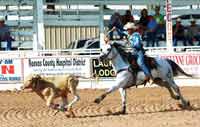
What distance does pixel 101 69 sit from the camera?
873 inches

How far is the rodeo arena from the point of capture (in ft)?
45.8

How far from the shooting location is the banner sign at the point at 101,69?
22.1 metres

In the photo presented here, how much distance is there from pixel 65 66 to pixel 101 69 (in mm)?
1226

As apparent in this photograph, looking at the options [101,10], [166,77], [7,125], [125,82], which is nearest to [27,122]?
[7,125]

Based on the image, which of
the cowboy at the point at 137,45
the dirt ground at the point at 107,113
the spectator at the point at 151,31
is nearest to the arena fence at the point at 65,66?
the dirt ground at the point at 107,113

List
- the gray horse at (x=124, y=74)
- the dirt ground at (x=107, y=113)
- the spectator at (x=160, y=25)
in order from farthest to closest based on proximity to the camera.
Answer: the spectator at (x=160, y=25) < the gray horse at (x=124, y=74) < the dirt ground at (x=107, y=113)

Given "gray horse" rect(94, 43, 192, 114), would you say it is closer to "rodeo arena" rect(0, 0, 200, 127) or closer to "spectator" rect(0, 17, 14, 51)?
"rodeo arena" rect(0, 0, 200, 127)

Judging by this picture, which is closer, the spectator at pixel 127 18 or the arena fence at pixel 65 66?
the arena fence at pixel 65 66

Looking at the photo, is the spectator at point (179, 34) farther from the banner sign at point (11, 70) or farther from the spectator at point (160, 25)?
the banner sign at point (11, 70)

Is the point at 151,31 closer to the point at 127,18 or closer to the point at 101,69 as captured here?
the point at 127,18

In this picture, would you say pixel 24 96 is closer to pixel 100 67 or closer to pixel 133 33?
pixel 100 67

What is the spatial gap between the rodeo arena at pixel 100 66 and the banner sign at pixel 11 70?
0.03 m

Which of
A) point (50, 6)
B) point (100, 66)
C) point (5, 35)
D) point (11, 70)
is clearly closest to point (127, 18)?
point (100, 66)

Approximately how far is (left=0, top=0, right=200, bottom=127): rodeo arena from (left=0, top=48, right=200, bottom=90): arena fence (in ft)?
0.11
